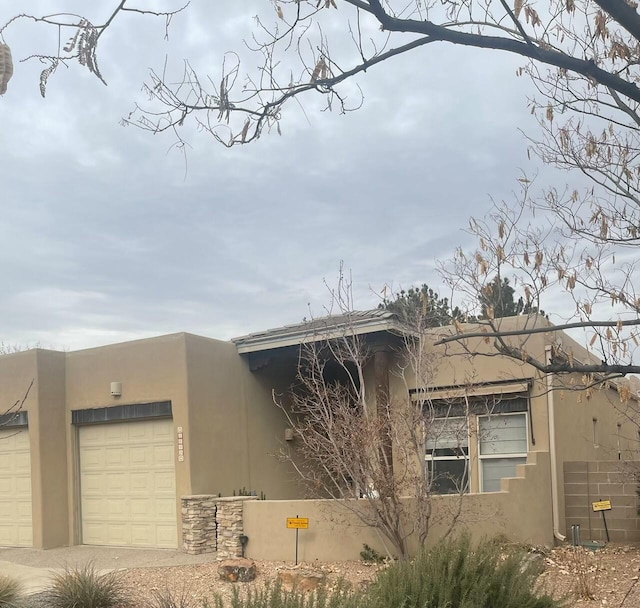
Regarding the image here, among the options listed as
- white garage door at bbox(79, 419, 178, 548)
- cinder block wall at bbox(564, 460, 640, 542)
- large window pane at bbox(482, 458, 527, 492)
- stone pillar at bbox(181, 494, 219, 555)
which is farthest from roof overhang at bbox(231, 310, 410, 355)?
cinder block wall at bbox(564, 460, 640, 542)

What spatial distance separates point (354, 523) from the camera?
39.3 ft

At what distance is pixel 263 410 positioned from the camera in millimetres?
16188

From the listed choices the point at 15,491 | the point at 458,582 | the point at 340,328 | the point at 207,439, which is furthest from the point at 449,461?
the point at 15,491

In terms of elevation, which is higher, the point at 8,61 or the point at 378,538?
the point at 8,61

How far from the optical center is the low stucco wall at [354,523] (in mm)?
11961

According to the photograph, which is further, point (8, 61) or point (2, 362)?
point (2, 362)

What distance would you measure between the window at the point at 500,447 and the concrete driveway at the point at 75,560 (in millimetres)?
5248

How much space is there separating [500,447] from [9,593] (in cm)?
871

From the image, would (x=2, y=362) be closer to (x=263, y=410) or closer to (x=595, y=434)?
(x=263, y=410)

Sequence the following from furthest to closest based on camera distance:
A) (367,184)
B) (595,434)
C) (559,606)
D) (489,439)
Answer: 1. (595,434)
2. (489,439)
3. (367,184)
4. (559,606)

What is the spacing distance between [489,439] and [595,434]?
13.3ft

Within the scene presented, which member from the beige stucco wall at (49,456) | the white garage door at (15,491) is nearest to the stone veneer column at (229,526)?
the beige stucco wall at (49,456)

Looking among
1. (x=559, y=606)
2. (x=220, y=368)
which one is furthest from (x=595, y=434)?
(x=559, y=606)

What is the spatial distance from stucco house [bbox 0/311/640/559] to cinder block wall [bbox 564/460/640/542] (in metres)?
0.02
